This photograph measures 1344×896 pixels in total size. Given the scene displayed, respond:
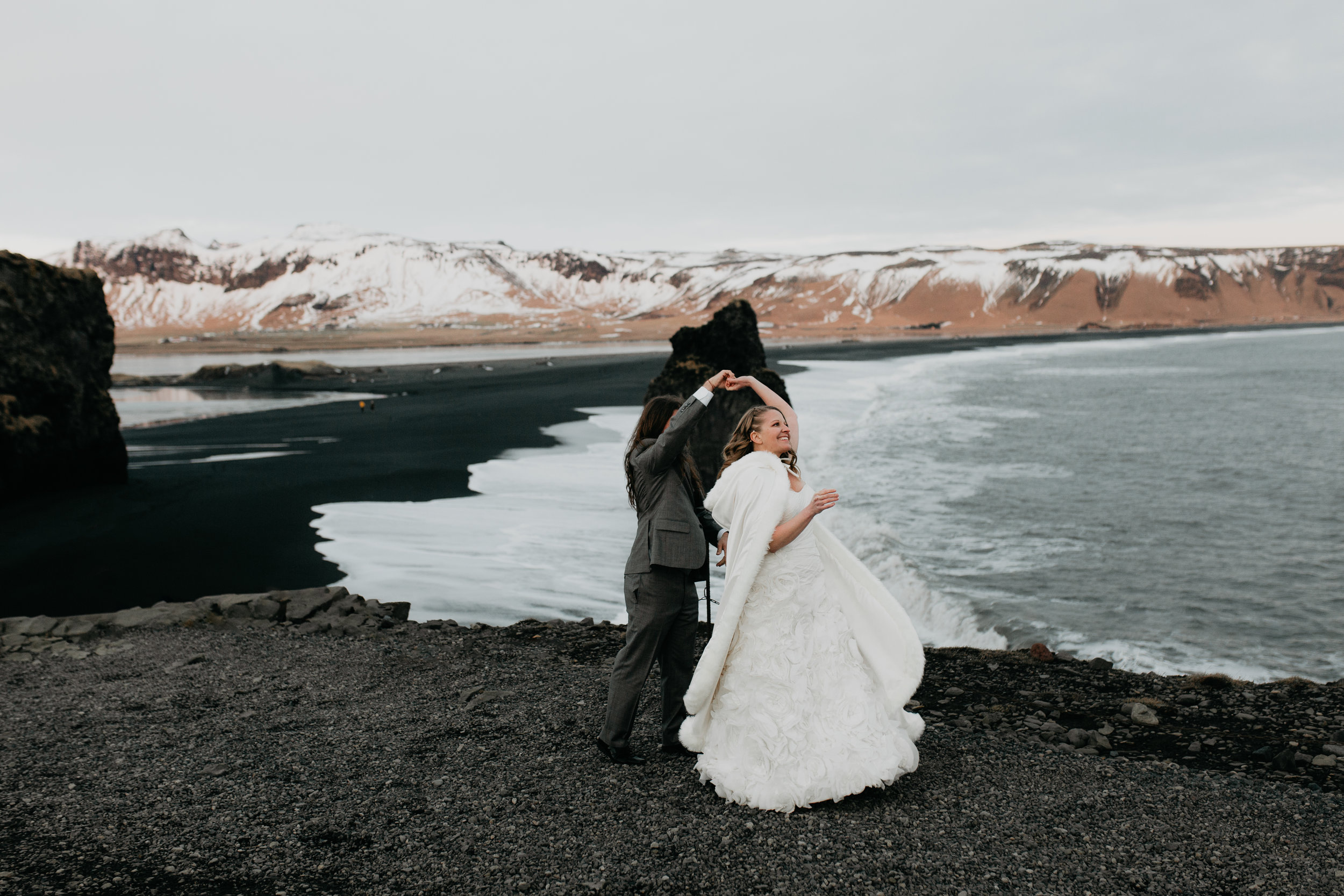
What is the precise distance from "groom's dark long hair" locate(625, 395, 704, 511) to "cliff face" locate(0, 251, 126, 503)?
15.3 metres

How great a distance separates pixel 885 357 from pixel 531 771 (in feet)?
224

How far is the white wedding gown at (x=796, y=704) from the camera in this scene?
398 cm

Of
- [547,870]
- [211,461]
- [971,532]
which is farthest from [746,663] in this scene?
[211,461]

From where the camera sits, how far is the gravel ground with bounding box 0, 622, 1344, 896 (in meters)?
3.50

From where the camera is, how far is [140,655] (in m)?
6.86

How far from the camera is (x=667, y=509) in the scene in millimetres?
4355

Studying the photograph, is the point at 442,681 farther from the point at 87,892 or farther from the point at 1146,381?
the point at 1146,381

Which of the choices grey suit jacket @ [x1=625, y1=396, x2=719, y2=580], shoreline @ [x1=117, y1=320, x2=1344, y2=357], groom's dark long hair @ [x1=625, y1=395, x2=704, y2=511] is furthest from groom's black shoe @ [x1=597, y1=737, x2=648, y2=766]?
shoreline @ [x1=117, y1=320, x2=1344, y2=357]

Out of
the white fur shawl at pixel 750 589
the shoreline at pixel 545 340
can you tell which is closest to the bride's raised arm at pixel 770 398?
the white fur shawl at pixel 750 589

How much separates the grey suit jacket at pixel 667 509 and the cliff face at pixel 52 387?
15381 mm

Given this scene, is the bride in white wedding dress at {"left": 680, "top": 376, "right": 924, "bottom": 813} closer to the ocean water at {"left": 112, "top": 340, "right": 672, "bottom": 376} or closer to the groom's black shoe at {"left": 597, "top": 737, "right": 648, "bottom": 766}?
the groom's black shoe at {"left": 597, "top": 737, "right": 648, "bottom": 766}

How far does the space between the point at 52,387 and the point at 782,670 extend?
17119mm

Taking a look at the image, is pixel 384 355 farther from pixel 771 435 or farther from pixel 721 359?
pixel 771 435

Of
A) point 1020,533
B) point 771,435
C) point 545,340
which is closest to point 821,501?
point 771,435
